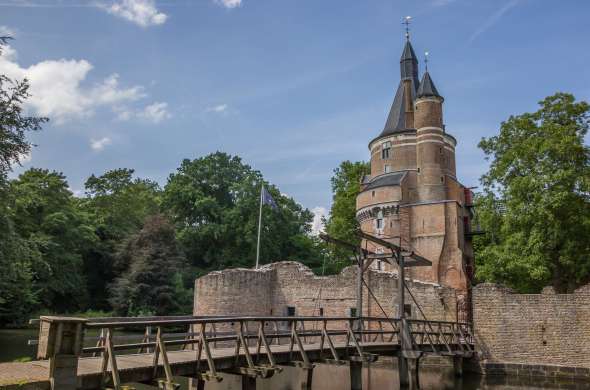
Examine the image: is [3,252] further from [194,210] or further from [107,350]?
[194,210]

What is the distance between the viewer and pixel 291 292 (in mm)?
25719

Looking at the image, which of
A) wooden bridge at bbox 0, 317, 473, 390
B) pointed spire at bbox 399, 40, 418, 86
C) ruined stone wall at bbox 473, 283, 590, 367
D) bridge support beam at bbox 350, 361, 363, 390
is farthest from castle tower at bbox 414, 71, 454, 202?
bridge support beam at bbox 350, 361, 363, 390

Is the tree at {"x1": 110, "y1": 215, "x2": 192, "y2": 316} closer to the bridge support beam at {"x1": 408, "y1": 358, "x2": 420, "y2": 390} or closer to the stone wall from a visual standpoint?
the stone wall

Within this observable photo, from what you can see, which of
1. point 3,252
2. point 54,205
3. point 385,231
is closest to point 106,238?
point 54,205

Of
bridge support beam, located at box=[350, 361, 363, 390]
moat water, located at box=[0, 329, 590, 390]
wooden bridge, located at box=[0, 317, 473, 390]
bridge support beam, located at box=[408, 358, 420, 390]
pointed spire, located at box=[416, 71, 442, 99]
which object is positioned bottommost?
moat water, located at box=[0, 329, 590, 390]

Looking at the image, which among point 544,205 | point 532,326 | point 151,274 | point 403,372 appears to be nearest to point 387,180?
point 544,205

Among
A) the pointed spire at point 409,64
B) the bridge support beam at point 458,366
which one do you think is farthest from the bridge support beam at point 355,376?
the pointed spire at point 409,64

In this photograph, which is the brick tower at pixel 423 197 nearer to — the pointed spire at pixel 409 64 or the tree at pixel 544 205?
the pointed spire at pixel 409 64

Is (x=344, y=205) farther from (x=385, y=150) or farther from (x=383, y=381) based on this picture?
(x=383, y=381)

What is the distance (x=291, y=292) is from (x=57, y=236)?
52.8 feet

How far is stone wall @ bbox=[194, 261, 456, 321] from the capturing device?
76.8 feet

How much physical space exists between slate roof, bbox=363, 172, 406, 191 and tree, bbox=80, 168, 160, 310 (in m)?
18.0

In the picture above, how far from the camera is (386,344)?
14125 millimetres

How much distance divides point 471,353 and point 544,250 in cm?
529
